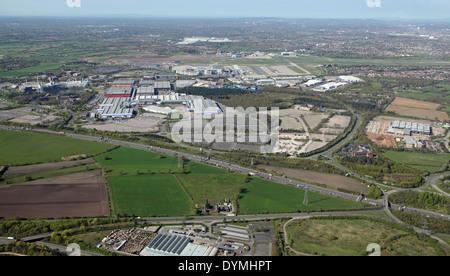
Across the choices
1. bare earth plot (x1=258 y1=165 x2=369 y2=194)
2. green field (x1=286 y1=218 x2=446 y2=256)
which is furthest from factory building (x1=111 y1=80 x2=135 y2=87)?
green field (x1=286 y1=218 x2=446 y2=256)

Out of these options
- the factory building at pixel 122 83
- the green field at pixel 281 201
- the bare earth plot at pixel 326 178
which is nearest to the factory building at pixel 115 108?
the factory building at pixel 122 83

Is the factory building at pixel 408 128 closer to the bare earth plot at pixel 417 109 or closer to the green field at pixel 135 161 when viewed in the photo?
the bare earth plot at pixel 417 109

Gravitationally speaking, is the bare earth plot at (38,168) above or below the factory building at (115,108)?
below

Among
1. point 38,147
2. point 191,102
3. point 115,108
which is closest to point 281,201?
point 38,147

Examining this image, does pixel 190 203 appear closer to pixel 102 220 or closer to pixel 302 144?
pixel 102 220

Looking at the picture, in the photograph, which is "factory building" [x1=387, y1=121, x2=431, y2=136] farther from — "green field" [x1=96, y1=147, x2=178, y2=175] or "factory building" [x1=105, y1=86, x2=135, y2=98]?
"factory building" [x1=105, y1=86, x2=135, y2=98]

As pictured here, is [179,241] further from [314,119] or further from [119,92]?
[119,92]
